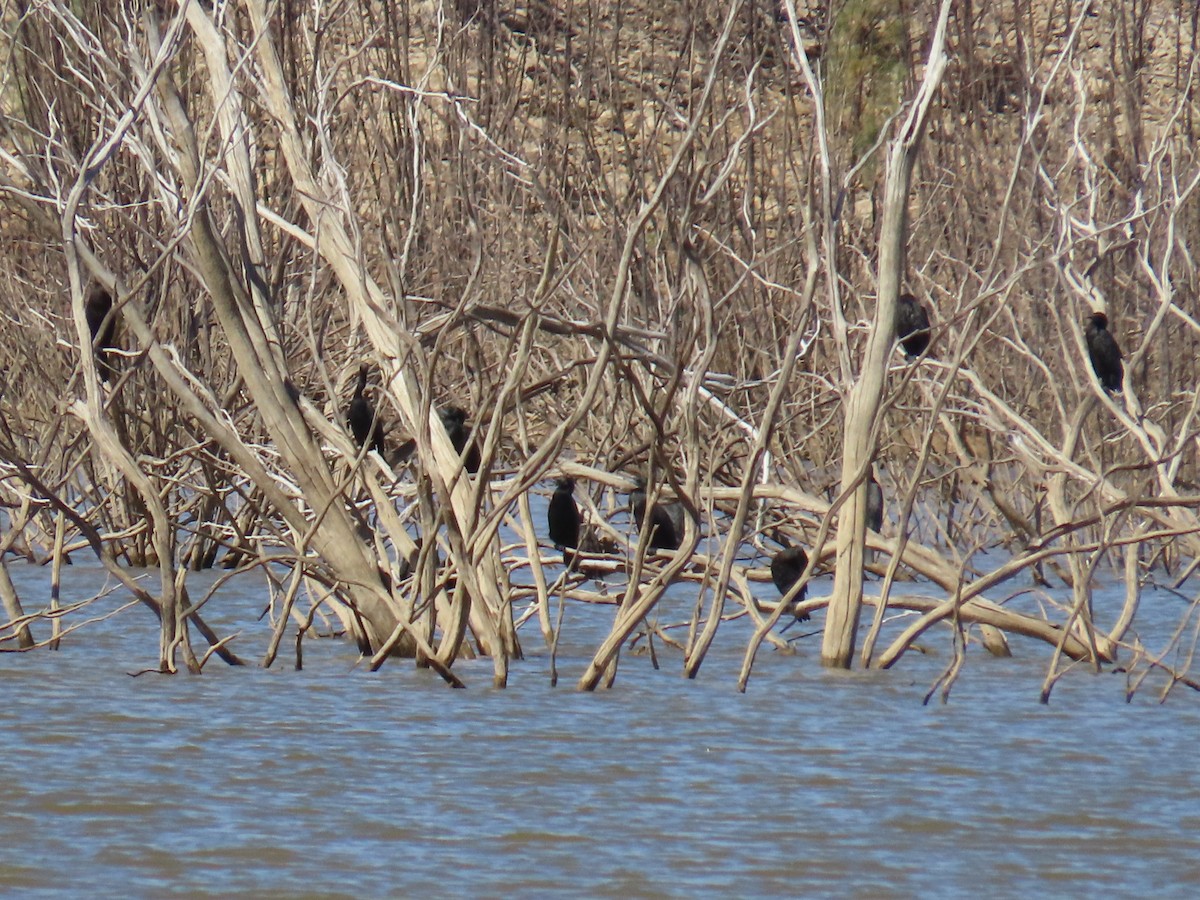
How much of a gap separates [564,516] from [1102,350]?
2673 mm

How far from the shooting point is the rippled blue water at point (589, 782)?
616 centimetres

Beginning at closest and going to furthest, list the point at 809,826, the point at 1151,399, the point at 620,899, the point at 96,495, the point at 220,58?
1. the point at 620,899
2. the point at 809,826
3. the point at 220,58
4. the point at 96,495
5. the point at 1151,399

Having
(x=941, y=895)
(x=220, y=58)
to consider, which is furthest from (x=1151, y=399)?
(x=941, y=895)

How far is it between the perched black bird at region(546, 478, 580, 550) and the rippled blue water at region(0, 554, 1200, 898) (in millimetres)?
1096

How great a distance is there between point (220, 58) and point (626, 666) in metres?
3.15

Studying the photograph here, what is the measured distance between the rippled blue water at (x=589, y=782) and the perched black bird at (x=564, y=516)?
3.59 ft

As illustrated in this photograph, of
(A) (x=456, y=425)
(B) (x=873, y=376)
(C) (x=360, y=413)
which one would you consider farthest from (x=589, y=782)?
(A) (x=456, y=425)

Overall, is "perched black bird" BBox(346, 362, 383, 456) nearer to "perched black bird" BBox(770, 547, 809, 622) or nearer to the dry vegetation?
the dry vegetation

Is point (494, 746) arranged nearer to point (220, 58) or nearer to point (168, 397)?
point (220, 58)

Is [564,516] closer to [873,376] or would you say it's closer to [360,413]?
[360,413]

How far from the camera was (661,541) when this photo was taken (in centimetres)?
1079

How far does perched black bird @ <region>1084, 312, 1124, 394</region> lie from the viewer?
10.6 metres

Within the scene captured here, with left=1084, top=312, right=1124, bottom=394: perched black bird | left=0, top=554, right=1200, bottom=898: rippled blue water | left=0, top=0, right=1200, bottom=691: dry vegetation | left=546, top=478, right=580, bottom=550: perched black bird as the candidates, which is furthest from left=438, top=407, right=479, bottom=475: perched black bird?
left=1084, top=312, right=1124, bottom=394: perched black bird

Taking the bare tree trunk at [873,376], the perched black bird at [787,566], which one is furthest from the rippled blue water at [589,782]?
the bare tree trunk at [873,376]
